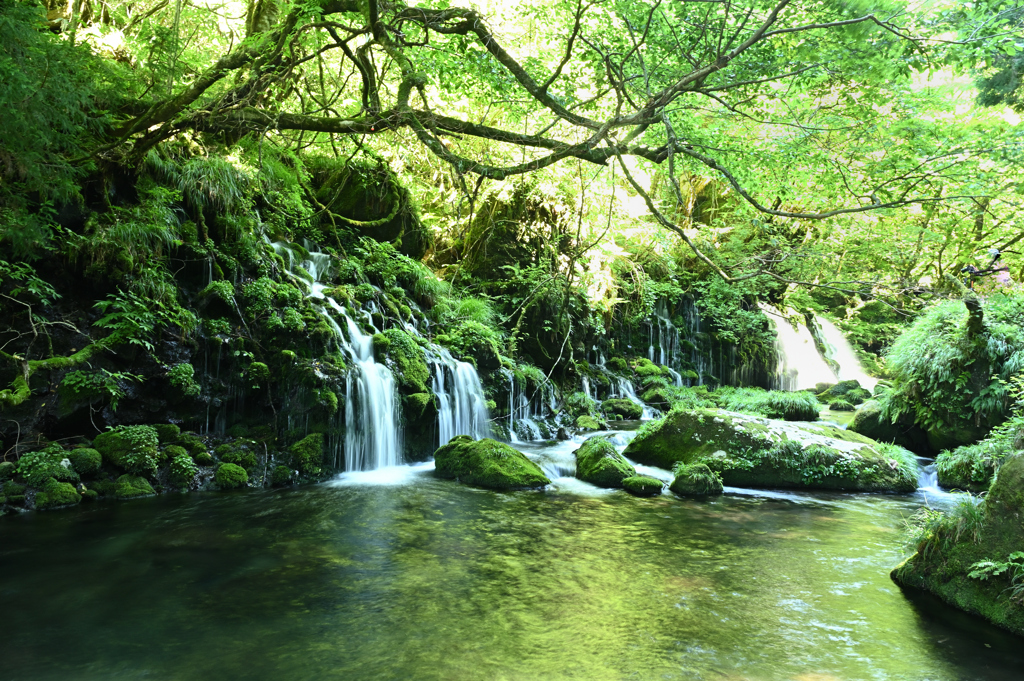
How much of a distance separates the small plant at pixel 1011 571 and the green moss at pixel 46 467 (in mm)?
9266

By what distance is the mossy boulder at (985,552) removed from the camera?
443 cm

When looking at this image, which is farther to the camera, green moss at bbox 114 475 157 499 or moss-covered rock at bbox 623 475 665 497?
moss-covered rock at bbox 623 475 665 497

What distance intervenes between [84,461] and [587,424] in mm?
9069

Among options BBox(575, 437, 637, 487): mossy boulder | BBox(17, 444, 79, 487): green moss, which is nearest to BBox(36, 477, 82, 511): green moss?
BBox(17, 444, 79, 487): green moss

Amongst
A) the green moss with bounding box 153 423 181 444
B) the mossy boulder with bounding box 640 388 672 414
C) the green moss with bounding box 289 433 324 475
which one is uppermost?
the mossy boulder with bounding box 640 388 672 414

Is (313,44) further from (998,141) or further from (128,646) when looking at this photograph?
(998,141)

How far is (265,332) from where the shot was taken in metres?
9.25

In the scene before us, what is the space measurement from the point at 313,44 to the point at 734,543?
27.7 feet

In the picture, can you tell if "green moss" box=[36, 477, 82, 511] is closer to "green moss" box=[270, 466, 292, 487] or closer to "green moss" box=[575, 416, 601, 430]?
"green moss" box=[270, 466, 292, 487]

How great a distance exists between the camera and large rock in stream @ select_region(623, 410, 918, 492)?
904cm

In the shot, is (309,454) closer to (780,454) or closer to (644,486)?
(644,486)

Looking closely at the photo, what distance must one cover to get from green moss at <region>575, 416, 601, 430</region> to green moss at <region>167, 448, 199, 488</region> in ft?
25.4

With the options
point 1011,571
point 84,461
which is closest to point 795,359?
point 1011,571

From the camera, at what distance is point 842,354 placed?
21.3 meters
